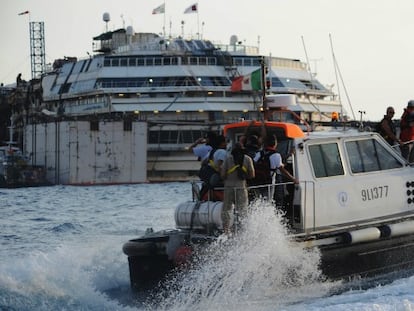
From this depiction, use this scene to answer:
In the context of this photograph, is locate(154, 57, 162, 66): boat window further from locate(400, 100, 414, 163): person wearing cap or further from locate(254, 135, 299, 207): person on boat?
locate(254, 135, 299, 207): person on boat

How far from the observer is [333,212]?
46.2ft

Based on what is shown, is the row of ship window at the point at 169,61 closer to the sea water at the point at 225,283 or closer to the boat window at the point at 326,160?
the sea water at the point at 225,283

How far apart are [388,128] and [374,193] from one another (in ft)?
5.60

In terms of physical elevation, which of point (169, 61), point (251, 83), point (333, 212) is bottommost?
point (333, 212)

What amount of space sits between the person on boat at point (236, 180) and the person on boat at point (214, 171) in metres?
0.29

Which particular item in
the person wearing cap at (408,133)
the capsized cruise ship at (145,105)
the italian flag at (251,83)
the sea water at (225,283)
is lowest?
the sea water at (225,283)

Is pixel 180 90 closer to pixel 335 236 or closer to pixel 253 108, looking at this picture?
pixel 253 108

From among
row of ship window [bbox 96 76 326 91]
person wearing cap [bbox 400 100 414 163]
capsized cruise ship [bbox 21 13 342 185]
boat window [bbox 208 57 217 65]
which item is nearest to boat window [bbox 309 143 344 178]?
person wearing cap [bbox 400 100 414 163]

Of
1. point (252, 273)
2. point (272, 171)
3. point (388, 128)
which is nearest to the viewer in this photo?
point (252, 273)

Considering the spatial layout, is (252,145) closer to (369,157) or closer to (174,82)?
(369,157)

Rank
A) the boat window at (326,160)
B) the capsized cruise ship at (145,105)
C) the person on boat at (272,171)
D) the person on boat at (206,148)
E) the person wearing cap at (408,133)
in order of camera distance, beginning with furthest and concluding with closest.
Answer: the capsized cruise ship at (145,105)
the person wearing cap at (408,133)
the person on boat at (206,148)
the boat window at (326,160)
the person on boat at (272,171)

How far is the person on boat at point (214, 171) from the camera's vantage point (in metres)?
13.6

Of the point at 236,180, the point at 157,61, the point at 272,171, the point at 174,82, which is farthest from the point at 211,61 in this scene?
the point at 236,180

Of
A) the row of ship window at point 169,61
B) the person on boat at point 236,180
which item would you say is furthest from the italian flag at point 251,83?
the row of ship window at point 169,61
